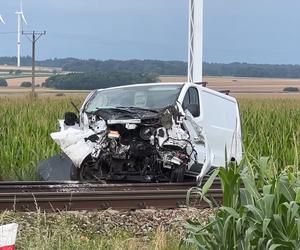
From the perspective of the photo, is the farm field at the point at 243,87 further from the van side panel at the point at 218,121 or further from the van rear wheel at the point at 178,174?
the van rear wheel at the point at 178,174

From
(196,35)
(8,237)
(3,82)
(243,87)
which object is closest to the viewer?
(8,237)

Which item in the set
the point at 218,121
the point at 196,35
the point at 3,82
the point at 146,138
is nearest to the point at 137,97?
the point at 146,138

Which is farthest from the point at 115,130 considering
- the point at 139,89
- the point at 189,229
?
the point at 189,229

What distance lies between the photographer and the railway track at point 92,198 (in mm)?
9445

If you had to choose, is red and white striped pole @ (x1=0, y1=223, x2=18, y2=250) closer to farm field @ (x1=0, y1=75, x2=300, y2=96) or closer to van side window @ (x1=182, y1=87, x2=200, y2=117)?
van side window @ (x1=182, y1=87, x2=200, y2=117)

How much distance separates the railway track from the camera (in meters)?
9.45

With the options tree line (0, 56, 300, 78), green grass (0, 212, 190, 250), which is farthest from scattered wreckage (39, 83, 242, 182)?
tree line (0, 56, 300, 78)

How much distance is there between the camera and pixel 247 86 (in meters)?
95.7

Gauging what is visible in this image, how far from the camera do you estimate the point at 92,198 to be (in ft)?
32.0

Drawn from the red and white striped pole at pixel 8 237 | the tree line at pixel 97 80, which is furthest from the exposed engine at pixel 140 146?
the red and white striped pole at pixel 8 237

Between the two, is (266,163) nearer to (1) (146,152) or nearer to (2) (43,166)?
(1) (146,152)

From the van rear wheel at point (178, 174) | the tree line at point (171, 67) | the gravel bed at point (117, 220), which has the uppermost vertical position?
the tree line at point (171, 67)

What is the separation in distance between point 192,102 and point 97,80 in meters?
13.8

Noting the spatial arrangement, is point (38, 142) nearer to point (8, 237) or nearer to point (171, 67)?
point (8, 237)
